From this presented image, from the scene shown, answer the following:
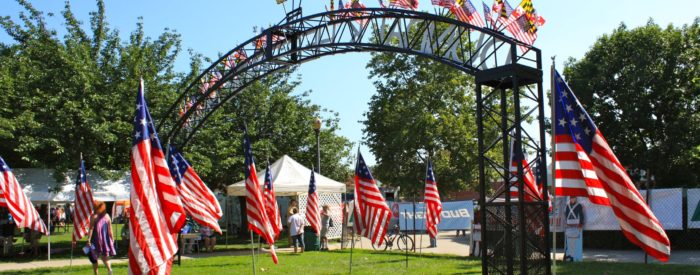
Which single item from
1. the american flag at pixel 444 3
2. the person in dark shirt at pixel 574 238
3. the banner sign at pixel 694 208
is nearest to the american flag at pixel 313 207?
the person in dark shirt at pixel 574 238

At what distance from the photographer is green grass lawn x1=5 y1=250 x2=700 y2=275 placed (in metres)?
14.4

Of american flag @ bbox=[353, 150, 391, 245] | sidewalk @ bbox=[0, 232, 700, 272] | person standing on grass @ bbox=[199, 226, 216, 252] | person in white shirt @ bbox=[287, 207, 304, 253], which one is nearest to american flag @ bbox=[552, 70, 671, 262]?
american flag @ bbox=[353, 150, 391, 245]

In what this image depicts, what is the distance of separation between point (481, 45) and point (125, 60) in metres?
15.1

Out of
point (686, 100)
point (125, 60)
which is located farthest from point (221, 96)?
point (686, 100)

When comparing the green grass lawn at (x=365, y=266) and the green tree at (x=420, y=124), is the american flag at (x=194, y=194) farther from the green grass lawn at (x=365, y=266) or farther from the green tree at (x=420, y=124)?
the green tree at (x=420, y=124)

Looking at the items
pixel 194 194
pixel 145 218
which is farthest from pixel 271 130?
pixel 145 218

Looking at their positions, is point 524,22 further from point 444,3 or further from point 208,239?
point 208,239

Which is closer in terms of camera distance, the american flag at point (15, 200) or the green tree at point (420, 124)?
the american flag at point (15, 200)

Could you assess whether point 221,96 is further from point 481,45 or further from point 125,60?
point 481,45

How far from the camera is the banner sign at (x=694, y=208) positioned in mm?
18266

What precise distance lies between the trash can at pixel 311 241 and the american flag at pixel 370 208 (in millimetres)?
7507

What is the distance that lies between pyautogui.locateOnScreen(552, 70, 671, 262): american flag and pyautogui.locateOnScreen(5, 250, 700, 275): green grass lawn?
557 cm

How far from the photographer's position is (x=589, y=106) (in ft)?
102

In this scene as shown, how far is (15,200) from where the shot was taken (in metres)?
14.7
